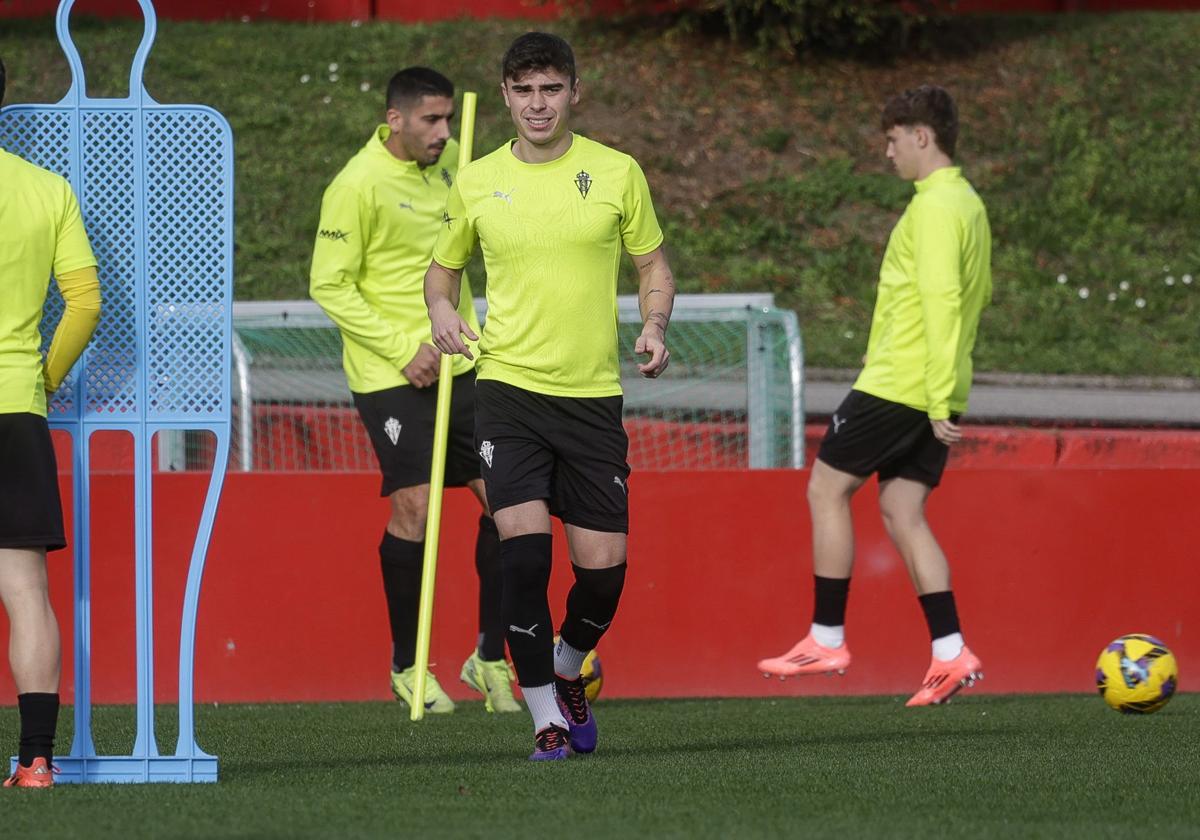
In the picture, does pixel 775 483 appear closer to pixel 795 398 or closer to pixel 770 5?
pixel 795 398

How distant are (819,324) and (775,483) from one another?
492 centimetres

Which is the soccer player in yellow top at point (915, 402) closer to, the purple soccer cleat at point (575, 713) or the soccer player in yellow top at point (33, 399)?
the purple soccer cleat at point (575, 713)

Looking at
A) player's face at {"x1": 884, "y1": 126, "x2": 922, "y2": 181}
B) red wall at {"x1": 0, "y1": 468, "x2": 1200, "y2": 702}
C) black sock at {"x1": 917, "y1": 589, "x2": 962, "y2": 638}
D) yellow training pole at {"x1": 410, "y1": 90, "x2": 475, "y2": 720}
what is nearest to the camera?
yellow training pole at {"x1": 410, "y1": 90, "x2": 475, "y2": 720}

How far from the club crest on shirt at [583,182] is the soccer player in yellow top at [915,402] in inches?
80.6

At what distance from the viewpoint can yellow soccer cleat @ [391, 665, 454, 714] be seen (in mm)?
6855

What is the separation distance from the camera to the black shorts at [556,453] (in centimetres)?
510

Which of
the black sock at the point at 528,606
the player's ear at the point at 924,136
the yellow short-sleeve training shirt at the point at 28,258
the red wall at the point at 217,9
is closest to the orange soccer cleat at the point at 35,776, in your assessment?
the yellow short-sleeve training shirt at the point at 28,258

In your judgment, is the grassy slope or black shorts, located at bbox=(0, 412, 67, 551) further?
the grassy slope

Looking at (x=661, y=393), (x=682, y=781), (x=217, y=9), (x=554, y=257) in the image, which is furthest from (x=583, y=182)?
(x=217, y=9)

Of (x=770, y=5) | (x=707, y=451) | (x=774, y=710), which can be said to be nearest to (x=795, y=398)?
Result: (x=707, y=451)

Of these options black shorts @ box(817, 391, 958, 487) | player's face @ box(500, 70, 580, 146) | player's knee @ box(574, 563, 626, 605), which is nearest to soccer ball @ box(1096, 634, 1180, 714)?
black shorts @ box(817, 391, 958, 487)

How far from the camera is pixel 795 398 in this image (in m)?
8.70

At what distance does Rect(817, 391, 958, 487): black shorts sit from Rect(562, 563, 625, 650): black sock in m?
1.88

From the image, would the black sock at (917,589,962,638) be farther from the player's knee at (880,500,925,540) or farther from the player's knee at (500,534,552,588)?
the player's knee at (500,534,552,588)
